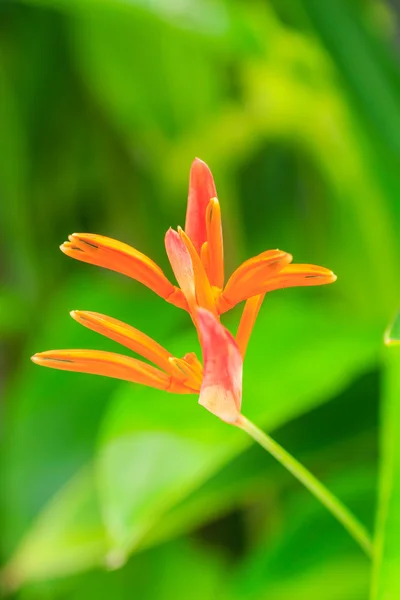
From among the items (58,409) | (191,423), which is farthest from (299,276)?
(58,409)

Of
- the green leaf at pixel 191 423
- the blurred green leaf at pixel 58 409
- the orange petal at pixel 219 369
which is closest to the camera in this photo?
the orange petal at pixel 219 369

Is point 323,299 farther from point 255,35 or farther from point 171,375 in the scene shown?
point 171,375

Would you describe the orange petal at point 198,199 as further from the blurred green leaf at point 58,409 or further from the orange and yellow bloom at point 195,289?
the blurred green leaf at point 58,409

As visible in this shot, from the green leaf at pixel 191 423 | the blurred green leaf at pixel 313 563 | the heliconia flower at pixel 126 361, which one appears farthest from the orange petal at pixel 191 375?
the blurred green leaf at pixel 313 563

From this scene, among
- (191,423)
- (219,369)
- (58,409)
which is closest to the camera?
(219,369)

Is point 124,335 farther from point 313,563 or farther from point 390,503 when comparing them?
point 313,563

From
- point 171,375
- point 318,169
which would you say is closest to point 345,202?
point 318,169
